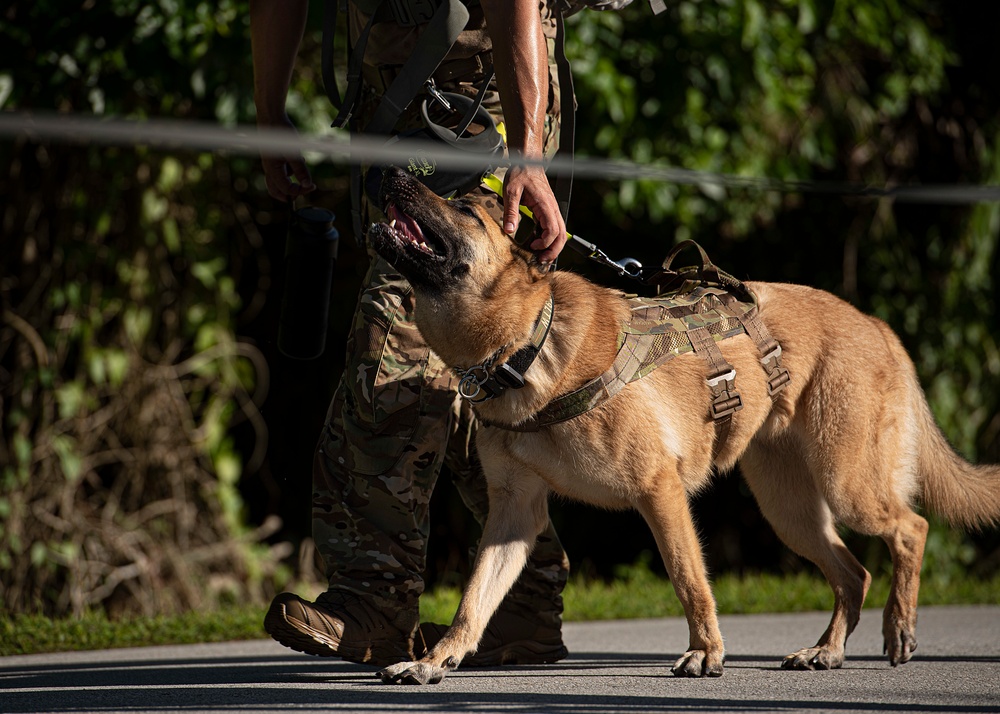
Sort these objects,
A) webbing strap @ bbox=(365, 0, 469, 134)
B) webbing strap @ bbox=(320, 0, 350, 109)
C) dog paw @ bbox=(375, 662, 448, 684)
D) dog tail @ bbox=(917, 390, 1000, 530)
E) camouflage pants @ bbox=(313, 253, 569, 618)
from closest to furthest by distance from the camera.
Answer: dog paw @ bbox=(375, 662, 448, 684), webbing strap @ bbox=(365, 0, 469, 134), camouflage pants @ bbox=(313, 253, 569, 618), webbing strap @ bbox=(320, 0, 350, 109), dog tail @ bbox=(917, 390, 1000, 530)

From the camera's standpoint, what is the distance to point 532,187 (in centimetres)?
308

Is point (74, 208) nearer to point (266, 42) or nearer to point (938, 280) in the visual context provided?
point (266, 42)

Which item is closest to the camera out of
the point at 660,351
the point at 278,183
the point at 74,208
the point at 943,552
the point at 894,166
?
the point at 660,351

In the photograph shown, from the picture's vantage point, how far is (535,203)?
10.2ft

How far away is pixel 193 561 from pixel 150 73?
9.14 ft

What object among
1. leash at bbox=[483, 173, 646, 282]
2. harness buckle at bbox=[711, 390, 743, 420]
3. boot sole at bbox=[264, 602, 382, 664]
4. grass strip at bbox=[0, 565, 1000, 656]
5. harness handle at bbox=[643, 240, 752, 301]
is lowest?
grass strip at bbox=[0, 565, 1000, 656]

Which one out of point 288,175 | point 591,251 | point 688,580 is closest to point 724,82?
point 591,251

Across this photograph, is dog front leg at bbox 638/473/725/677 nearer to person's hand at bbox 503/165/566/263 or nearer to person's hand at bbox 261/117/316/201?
person's hand at bbox 503/165/566/263

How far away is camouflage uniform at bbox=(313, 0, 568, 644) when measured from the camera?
3404 millimetres

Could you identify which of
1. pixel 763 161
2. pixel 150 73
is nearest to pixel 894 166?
pixel 763 161

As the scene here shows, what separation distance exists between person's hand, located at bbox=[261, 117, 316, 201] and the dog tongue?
1.79ft

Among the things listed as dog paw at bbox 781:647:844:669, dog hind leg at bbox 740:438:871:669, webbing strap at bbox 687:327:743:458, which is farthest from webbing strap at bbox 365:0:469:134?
dog paw at bbox 781:647:844:669

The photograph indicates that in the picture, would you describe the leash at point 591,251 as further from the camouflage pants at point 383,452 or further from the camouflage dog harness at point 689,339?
the camouflage pants at point 383,452

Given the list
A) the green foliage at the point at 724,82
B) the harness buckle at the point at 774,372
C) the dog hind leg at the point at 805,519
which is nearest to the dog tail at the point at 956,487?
the dog hind leg at the point at 805,519
